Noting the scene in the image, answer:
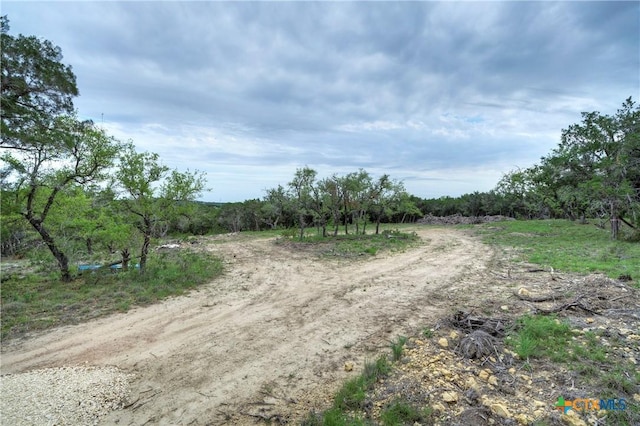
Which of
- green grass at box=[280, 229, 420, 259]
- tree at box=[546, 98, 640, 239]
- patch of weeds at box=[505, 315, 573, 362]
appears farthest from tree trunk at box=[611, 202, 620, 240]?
patch of weeds at box=[505, 315, 573, 362]

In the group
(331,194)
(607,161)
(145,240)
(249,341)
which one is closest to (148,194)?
(145,240)

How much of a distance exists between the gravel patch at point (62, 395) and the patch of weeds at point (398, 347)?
3685 mm

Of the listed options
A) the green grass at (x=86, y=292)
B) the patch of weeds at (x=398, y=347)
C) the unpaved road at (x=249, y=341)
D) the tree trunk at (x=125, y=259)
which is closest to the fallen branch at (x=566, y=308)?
the unpaved road at (x=249, y=341)

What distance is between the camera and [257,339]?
5.52 meters

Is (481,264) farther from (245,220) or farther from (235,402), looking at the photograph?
(245,220)

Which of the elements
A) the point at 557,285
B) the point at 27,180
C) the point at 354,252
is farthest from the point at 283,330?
the point at 354,252

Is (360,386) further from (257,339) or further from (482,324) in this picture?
(482,324)

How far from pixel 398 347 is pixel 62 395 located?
4597mm

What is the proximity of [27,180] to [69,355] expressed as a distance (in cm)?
637

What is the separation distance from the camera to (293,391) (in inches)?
156

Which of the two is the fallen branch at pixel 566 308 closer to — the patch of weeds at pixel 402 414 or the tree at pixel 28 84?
the patch of weeds at pixel 402 414

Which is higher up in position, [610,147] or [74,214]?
[610,147]

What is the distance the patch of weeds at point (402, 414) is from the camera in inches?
128

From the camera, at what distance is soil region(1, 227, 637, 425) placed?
3.80 meters
